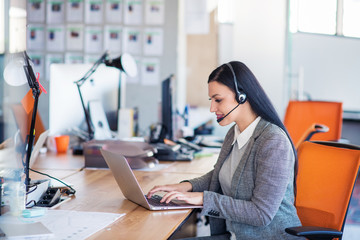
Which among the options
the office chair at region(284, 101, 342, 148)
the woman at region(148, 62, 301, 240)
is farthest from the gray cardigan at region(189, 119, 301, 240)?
the office chair at region(284, 101, 342, 148)

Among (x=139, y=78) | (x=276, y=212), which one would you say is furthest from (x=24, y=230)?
(x=139, y=78)

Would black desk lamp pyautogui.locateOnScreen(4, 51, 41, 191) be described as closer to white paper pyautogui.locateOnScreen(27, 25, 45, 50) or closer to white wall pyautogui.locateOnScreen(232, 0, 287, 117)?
white paper pyautogui.locateOnScreen(27, 25, 45, 50)

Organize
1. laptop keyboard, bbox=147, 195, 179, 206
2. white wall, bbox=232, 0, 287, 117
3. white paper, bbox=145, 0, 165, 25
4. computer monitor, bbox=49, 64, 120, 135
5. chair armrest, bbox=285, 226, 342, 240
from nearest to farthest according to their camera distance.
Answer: chair armrest, bbox=285, 226, 342, 240 → laptop keyboard, bbox=147, 195, 179, 206 → computer monitor, bbox=49, 64, 120, 135 → white paper, bbox=145, 0, 165, 25 → white wall, bbox=232, 0, 287, 117

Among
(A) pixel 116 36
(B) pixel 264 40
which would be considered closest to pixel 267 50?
(B) pixel 264 40

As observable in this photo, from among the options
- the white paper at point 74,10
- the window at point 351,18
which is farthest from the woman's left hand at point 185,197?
the window at point 351,18

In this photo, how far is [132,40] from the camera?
4.50 meters

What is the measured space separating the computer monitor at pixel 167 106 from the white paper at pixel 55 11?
1990mm

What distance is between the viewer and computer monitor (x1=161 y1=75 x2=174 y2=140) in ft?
9.79

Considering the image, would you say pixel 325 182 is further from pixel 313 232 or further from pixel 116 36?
pixel 116 36

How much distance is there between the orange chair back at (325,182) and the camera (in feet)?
6.25

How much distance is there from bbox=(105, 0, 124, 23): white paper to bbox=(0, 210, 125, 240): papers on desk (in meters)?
3.06

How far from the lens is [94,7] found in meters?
4.51

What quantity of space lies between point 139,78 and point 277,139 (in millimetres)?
2868

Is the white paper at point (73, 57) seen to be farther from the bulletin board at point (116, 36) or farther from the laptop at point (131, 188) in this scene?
the laptop at point (131, 188)
